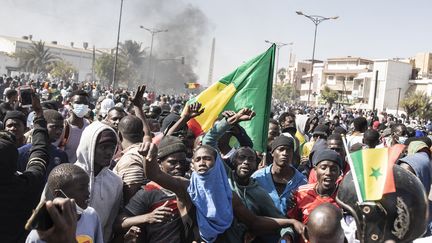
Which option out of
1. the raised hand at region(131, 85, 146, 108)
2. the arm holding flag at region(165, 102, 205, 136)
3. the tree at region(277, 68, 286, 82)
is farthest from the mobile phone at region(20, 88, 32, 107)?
the tree at region(277, 68, 286, 82)

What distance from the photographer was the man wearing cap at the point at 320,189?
156 inches

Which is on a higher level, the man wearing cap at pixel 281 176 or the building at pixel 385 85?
the building at pixel 385 85

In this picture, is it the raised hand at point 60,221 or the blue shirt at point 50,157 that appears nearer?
the raised hand at point 60,221

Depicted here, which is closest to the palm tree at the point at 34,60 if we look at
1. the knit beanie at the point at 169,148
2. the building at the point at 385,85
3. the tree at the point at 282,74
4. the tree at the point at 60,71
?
the tree at the point at 60,71

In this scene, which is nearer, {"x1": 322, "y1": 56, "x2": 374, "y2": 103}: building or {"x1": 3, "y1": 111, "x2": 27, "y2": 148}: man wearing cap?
{"x1": 3, "y1": 111, "x2": 27, "y2": 148}: man wearing cap

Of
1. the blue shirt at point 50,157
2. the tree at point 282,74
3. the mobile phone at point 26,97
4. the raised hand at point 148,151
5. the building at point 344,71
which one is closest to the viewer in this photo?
the raised hand at point 148,151

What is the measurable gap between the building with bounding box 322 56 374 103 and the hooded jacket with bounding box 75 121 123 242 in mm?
65817

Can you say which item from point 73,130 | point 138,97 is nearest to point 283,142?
point 138,97

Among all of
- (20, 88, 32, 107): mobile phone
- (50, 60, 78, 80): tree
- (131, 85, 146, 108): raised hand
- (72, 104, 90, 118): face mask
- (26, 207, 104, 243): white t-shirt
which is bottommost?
(26, 207, 104, 243): white t-shirt

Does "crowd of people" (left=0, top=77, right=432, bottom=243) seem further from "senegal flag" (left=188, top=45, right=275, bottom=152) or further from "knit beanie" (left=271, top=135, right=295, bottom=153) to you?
"senegal flag" (left=188, top=45, right=275, bottom=152)

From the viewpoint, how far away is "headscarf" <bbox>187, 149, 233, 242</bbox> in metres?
3.39

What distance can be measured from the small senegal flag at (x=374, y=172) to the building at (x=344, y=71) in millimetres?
67089

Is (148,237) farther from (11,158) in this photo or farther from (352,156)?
(352,156)

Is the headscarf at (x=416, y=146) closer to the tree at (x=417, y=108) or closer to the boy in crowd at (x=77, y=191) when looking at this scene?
the boy in crowd at (x=77, y=191)
